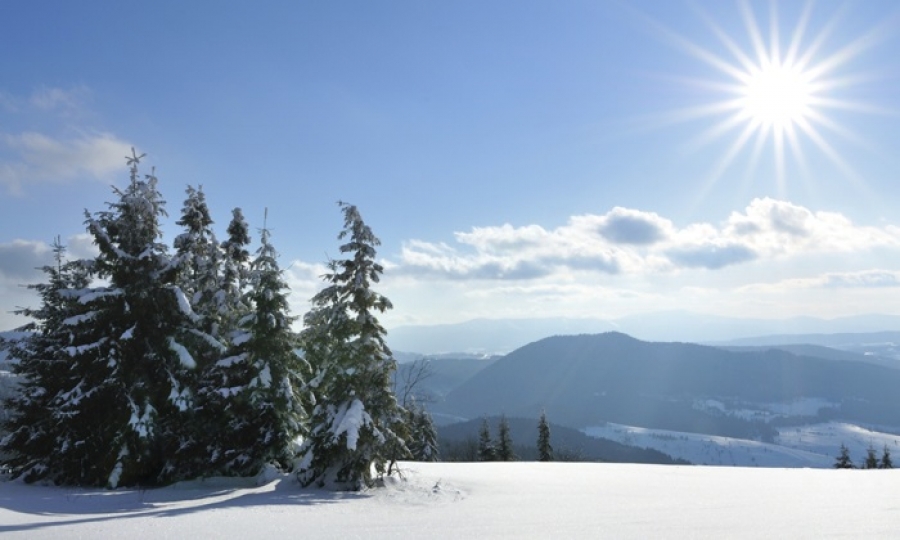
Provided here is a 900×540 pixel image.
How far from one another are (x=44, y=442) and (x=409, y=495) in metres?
14.7

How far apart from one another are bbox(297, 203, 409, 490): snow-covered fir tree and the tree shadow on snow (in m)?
1.02

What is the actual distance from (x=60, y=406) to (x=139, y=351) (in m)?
3.16

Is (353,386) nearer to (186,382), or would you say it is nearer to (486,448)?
(186,382)

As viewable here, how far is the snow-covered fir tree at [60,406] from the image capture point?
1942 centimetres

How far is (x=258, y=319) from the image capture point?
67.5 feet

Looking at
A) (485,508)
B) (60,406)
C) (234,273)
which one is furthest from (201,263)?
(485,508)

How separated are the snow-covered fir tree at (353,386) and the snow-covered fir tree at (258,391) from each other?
130 cm

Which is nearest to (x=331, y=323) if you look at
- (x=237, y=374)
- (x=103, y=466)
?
(x=237, y=374)

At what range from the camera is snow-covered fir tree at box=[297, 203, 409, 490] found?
17719 millimetres

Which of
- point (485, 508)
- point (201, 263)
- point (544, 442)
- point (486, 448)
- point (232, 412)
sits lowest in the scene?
point (486, 448)

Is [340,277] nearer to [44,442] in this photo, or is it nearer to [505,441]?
[44,442]

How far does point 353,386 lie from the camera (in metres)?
18.8

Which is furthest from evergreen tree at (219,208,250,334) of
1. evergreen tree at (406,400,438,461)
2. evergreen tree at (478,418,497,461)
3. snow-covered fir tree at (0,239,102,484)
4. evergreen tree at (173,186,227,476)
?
evergreen tree at (478,418,497,461)

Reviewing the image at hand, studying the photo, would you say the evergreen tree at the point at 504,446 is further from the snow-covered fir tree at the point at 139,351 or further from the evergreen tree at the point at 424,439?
the snow-covered fir tree at the point at 139,351
